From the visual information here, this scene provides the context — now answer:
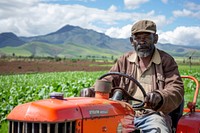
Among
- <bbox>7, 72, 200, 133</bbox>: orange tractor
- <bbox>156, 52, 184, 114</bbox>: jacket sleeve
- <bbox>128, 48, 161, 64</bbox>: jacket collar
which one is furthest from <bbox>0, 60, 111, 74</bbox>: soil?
<bbox>7, 72, 200, 133</bbox>: orange tractor

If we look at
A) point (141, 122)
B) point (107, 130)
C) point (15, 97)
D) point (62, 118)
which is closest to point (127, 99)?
point (141, 122)

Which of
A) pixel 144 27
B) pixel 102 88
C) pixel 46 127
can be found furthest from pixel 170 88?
pixel 46 127

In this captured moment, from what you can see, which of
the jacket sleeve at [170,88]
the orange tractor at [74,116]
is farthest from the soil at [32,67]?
the orange tractor at [74,116]

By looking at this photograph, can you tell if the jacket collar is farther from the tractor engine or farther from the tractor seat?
the tractor engine

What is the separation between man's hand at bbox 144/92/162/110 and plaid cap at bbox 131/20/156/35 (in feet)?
3.03

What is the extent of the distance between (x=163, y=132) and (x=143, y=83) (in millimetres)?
848

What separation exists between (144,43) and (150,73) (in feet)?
1.21

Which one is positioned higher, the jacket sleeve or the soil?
the jacket sleeve

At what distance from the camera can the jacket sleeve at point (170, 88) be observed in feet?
12.8

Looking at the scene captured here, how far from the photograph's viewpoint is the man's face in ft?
14.2

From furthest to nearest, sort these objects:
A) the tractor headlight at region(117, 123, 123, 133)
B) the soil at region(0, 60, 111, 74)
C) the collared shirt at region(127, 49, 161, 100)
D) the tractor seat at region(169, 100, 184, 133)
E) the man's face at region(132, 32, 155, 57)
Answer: the soil at region(0, 60, 111, 74)
the tractor seat at region(169, 100, 184, 133)
the man's face at region(132, 32, 155, 57)
the collared shirt at region(127, 49, 161, 100)
the tractor headlight at region(117, 123, 123, 133)

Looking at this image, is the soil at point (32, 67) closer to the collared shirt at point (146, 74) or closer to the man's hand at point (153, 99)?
the collared shirt at point (146, 74)

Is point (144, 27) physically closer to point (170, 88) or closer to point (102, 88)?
point (170, 88)

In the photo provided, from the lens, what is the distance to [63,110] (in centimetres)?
288
